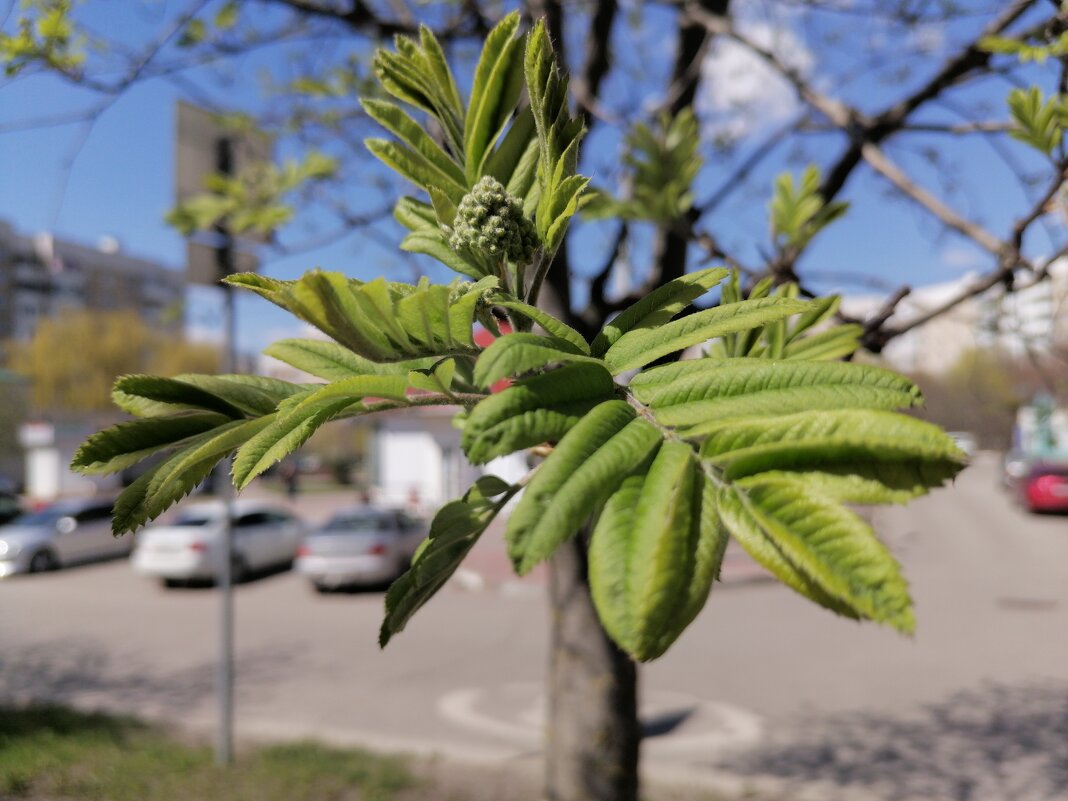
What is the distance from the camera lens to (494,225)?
87 cm

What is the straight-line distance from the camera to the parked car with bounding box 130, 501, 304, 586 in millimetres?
12352

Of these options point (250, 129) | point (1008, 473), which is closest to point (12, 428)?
point (250, 129)

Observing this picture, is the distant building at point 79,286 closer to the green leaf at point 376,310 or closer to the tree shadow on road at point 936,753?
the tree shadow on road at point 936,753

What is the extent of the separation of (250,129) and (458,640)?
22.0ft

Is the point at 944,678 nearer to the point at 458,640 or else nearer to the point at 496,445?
the point at 458,640

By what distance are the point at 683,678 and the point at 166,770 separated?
494 cm

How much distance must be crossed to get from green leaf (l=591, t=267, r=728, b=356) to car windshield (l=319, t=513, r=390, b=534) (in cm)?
1197

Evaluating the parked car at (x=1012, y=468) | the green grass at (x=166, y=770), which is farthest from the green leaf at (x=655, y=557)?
the parked car at (x=1012, y=468)

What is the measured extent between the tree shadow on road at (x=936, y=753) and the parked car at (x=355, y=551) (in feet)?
22.4

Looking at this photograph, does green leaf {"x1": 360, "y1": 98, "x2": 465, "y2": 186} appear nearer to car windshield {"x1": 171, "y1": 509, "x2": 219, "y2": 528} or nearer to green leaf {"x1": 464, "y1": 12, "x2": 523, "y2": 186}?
green leaf {"x1": 464, "y1": 12, "x2": 523, "y2": 186}

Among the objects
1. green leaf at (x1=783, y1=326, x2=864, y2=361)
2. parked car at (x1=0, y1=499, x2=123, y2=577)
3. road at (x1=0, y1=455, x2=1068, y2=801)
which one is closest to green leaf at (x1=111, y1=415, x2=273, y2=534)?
green leaf at (x1=783, y1=326, x2=864, y2=361)

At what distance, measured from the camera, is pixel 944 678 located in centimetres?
768

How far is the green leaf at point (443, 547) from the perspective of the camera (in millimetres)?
906

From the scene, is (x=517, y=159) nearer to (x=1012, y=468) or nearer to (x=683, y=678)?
(x=683, y=678)
